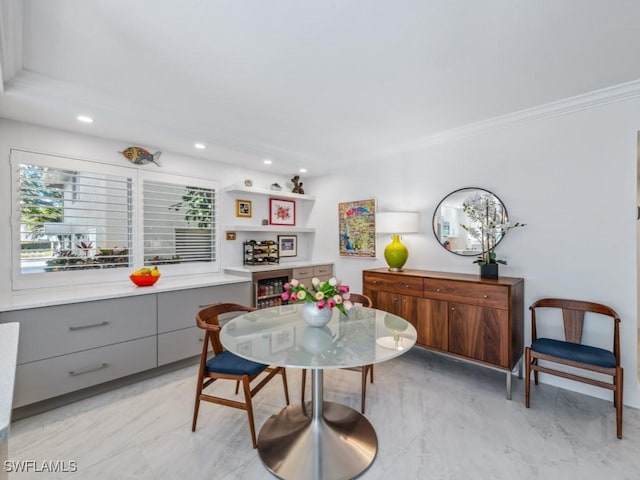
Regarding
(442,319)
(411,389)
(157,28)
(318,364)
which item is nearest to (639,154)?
(442,319)

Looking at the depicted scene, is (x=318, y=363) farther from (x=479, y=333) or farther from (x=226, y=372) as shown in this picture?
(x=479, y=333)

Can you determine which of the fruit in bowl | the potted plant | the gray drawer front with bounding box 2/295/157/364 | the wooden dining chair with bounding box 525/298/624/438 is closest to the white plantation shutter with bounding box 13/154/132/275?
the fruit in bowl

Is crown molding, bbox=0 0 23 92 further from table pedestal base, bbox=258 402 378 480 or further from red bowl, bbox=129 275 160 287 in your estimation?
table pedestal base, bbox=258 402 378 480

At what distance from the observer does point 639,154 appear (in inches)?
95.2

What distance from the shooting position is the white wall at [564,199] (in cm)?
234

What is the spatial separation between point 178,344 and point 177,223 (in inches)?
55.4

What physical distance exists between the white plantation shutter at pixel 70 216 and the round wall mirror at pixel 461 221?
342 cm

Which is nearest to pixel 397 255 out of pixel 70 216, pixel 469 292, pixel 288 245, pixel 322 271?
pixel 469 292

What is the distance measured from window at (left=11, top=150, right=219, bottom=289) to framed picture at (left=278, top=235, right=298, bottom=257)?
1.13 meters

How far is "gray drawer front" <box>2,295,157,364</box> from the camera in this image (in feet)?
7.15

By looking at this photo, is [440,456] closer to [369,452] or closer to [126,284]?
[369,452]

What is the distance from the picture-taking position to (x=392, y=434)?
2.03 meters

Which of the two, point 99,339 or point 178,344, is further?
point 178,344

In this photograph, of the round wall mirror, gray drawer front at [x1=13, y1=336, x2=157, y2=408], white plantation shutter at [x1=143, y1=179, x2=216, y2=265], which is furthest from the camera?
white plantation shutter at [x1=143, y1=179, x2=216, y2=265]
